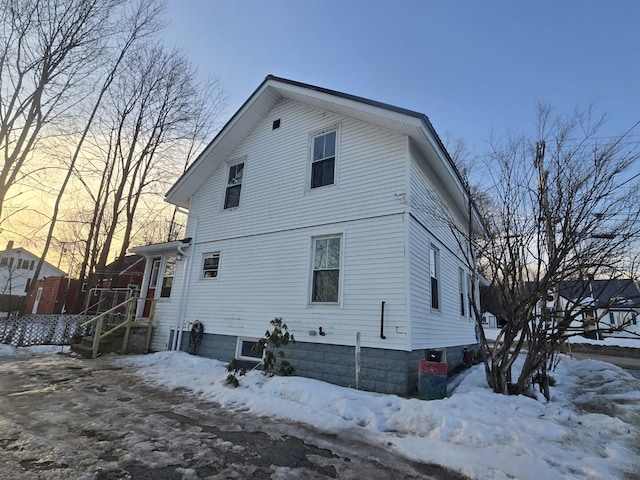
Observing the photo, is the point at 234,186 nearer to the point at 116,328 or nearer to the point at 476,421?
the point at 116,328

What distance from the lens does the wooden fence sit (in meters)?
11.1

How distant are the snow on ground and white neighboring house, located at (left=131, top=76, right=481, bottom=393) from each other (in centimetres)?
126

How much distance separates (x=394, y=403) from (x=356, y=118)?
6222mm

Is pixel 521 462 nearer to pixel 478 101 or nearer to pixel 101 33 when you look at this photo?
pixel 478 101

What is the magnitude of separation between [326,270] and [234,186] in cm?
471

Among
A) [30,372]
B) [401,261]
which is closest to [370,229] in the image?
[401,261]

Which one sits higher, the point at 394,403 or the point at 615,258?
the point at 615,258

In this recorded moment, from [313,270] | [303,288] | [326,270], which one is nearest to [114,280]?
[303,288]

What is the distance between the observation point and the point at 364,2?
9.05m

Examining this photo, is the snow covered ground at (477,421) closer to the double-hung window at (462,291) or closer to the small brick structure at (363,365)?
the small brick structure at (363,365)

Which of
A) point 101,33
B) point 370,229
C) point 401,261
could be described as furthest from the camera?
point 101,33

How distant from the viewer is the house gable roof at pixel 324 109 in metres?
7.02

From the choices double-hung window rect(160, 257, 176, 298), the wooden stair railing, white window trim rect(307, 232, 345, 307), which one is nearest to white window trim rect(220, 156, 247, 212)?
double-hung window rect(160, 257, 176, 298)

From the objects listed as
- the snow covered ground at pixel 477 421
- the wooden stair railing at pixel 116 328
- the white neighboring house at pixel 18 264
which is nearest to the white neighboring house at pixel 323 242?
the wooden stair railing at pixel 116 328
